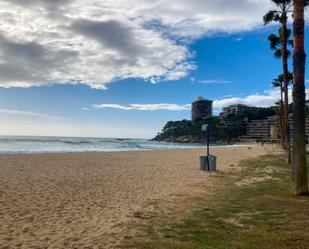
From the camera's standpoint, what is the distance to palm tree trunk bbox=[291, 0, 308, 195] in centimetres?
1021

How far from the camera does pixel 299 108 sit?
10211mm

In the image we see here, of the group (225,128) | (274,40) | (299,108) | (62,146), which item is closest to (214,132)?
(225,128)

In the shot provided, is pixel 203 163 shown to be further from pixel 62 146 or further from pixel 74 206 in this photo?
pixel 62 146

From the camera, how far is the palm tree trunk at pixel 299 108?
33.5 ft

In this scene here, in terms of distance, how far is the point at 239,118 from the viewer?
550 ft

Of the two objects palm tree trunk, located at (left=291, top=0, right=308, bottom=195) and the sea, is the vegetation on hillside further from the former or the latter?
palm tree trunk, located at (left=291, top=0, right=308, bottom=195)

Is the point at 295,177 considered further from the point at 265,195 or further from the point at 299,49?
the point at 299,49

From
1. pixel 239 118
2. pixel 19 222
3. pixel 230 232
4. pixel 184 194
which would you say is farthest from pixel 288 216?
Result: pixel 239 118

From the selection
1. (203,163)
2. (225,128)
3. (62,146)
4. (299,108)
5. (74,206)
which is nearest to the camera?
(74,206)

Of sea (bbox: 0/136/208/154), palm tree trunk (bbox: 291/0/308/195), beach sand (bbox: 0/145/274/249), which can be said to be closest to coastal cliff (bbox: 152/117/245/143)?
sea (bbox: 0/136/208/154)

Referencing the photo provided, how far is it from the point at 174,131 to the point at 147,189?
18324cm

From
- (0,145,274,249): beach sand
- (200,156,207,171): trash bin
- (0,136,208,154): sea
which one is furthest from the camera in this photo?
(0,136,208,154): sea

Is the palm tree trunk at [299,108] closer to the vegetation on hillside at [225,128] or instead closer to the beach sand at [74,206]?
the beach sand at [74,206]

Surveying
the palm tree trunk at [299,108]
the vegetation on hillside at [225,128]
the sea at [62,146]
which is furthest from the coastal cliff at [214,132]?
the palm tree trunk at [299,108]
